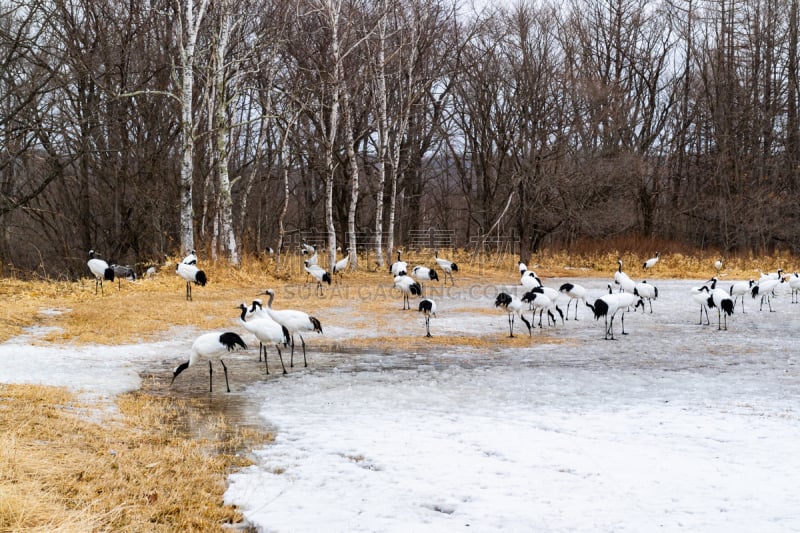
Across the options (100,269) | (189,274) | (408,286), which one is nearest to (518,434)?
(408,286)

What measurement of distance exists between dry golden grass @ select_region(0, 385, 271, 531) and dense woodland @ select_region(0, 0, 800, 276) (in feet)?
57.3

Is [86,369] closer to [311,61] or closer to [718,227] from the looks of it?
[311,61]

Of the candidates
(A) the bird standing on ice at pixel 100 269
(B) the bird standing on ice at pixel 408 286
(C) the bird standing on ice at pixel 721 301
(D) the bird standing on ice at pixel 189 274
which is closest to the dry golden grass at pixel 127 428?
(D) the bird standing on ice at pixel 189 274

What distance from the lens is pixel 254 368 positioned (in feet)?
38.1

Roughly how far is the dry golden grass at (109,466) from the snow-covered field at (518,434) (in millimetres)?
380

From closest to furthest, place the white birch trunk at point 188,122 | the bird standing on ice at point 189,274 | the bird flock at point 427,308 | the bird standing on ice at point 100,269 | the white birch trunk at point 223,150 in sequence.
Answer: the bird flock at point 427,308 < the bird standing on ice at point 100,269 < the bird standing on ice at point 189,274 < the white birch trunk at point 188,122 < the white birch trunk at point 223,150

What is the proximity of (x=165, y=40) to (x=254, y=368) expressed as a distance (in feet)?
70.9

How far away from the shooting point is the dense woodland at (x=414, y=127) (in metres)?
28.2

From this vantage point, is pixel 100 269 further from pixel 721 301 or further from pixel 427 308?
pixel 721 301

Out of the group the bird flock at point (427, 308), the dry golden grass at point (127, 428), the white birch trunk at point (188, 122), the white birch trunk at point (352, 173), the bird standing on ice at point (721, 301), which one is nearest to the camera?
Result: the dry golden grass at point (127, 428)

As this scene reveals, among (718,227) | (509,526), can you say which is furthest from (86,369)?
(718,227)

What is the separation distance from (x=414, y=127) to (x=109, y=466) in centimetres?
3554

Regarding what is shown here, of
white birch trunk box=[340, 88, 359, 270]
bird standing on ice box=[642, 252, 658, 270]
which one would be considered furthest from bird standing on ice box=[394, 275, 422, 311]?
bird standing on ice box=[642, 252, 658, 270]

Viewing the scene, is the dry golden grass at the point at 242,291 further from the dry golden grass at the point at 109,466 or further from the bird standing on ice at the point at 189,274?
the dry golden grass at the point at 109,466
